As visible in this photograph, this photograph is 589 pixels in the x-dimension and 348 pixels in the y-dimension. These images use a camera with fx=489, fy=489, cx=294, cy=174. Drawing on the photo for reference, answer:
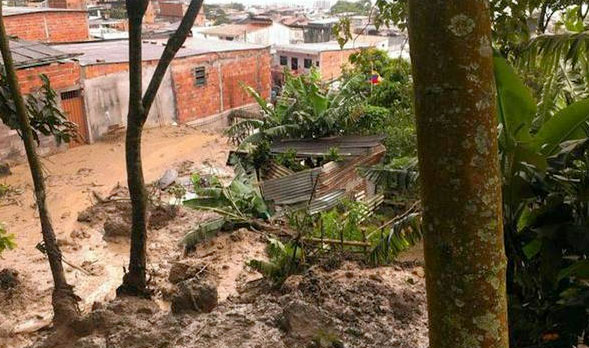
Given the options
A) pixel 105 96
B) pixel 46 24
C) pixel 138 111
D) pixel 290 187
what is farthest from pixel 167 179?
pixel 46 24

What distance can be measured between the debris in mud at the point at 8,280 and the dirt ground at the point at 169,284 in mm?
110

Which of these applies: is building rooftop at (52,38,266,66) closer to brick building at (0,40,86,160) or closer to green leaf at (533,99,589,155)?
brick building at (0,40,86,160)

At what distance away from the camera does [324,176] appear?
8789mm

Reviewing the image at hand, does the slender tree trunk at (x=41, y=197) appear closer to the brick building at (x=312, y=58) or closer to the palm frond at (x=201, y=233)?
the palm frond at (x=201, y=233)

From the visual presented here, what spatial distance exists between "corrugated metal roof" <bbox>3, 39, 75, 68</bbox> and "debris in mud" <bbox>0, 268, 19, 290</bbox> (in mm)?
3747

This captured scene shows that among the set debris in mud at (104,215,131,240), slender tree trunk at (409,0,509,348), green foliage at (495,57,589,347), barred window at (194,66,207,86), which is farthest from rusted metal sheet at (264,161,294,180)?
barred window at (194,66,207,86)

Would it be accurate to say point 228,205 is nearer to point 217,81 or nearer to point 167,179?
point 167,179

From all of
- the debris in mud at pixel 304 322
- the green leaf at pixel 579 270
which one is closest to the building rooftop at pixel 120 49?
the debris in mud at pixel 304 322

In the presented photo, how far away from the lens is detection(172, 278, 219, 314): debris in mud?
4.26 metres

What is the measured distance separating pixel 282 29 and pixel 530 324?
3811cm

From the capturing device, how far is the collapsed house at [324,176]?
8438 mm

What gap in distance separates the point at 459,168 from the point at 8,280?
26.6 ft

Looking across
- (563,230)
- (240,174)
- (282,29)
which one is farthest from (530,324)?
(282,29)

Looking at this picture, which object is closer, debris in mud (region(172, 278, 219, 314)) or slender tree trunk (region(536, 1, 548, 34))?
slender tree trunk (region(536, 1, 548, 34))
